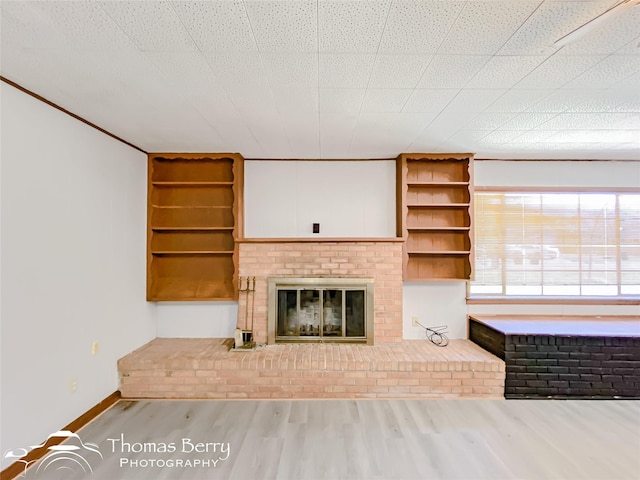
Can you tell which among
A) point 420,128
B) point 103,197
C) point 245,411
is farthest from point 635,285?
point 103,197

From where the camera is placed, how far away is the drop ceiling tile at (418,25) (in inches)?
49.4

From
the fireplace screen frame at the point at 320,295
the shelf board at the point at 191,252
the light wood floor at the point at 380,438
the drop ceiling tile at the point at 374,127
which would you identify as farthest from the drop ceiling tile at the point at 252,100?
the light wood floor at the point at 380,438

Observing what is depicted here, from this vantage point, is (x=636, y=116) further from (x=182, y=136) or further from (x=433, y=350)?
(x=182, y=136)

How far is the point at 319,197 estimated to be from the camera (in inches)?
142

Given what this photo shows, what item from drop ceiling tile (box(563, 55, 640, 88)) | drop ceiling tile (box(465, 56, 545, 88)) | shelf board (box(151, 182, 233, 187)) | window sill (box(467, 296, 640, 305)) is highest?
drop ceiling tile (box(465, 56, 545, 88))

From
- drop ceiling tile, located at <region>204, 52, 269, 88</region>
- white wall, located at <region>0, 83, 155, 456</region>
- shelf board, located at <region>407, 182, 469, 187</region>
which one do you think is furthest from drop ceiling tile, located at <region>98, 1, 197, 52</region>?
shelf board, located at <region>407, 182, 469, 187</region>

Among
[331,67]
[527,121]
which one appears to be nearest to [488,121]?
[527,121]

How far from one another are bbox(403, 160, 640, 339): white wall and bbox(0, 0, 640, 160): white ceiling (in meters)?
0.75

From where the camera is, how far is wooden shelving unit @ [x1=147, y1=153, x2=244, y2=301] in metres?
3.44

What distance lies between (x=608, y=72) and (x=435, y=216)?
199 cm

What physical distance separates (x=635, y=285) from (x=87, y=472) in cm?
546

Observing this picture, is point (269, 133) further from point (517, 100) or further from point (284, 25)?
point (517, 100)

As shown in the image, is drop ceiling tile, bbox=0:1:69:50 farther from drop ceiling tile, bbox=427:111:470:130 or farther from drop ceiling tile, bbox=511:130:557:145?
drop ceiling tile, bbox=511:130:557:145

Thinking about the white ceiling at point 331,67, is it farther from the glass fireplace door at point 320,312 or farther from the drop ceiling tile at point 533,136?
the glass fireplace door at point 320,312
